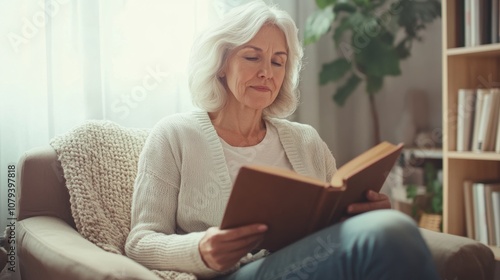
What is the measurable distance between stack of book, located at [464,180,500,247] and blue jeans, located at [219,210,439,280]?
121 cm

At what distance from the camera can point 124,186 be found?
4.42 feet

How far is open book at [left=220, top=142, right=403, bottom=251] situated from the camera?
91 cm

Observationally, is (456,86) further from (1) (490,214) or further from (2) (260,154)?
(2) (260,154)

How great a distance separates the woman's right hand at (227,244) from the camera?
97 centimetres

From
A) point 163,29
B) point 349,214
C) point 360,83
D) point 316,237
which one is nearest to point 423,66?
point 360,83

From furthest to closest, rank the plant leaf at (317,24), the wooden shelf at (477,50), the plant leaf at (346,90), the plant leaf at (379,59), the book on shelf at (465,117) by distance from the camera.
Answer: the plant leaf at (346,90) → the plant leaf at (379,59) → the plant leaf at (317,24) → the book on shelf at (465,117) → the wooden shelf at (477,50)

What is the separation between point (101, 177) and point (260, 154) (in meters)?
0.39

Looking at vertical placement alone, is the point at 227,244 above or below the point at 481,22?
below

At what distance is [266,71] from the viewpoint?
53.0 inches

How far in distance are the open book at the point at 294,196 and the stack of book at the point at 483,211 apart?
104cm

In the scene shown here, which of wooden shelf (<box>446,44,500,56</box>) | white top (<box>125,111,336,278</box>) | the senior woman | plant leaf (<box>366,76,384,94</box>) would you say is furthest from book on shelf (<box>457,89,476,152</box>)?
white top (<box>125,111,336,278</box>)

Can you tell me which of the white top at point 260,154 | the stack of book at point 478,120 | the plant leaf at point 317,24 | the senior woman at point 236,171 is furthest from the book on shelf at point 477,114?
the white top at point 260,154

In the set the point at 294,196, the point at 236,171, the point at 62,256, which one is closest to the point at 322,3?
the point at 236,171

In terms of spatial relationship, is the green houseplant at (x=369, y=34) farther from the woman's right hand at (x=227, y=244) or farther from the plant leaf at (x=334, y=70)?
the woman's right hand at (x=227, y=244)
